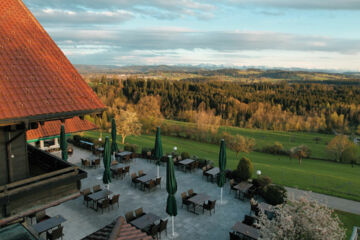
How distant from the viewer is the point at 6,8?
247 inches

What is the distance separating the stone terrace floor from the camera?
37.9ft

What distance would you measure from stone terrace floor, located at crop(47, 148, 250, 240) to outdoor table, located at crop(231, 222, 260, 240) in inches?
39.3

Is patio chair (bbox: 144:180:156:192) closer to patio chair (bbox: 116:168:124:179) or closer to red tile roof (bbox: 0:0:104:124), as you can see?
patio chair (bbox: 116:168:124:179)

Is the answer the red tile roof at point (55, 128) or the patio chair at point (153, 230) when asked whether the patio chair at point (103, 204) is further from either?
the red tile roof at point (55, 128)

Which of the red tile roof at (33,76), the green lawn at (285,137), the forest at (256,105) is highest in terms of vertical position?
the red tile roof at (33,76)

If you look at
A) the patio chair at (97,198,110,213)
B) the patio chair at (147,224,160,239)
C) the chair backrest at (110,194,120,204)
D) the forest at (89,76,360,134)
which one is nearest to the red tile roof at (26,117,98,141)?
the chair backrest at (110,194,120,204)

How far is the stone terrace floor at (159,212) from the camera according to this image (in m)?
11.6

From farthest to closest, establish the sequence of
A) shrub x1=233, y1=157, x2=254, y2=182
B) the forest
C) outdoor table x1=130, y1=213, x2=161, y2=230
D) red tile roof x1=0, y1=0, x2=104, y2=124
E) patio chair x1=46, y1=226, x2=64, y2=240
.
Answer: the forest → shrub x1=233, y1=157, x2=254, y2=182 → outdoor table x1=130, y1=213, x2=161, y2=230 → patio chair x1=46, y1=226, x2=64, y2=240 → red tile roof x1=0, y1=0, x2=104, y2=124

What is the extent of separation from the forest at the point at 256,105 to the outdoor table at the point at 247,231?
58.3m

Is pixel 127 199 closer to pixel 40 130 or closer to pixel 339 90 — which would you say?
pixel 40 130

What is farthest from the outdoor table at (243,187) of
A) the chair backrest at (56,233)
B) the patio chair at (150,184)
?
the chair backrest at (56,233)

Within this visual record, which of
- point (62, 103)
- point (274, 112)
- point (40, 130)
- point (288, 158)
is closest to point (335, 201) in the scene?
point (62, 103)

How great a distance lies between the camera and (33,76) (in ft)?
18.3

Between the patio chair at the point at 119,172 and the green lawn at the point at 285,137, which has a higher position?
the patio chair at the point at 119,172
